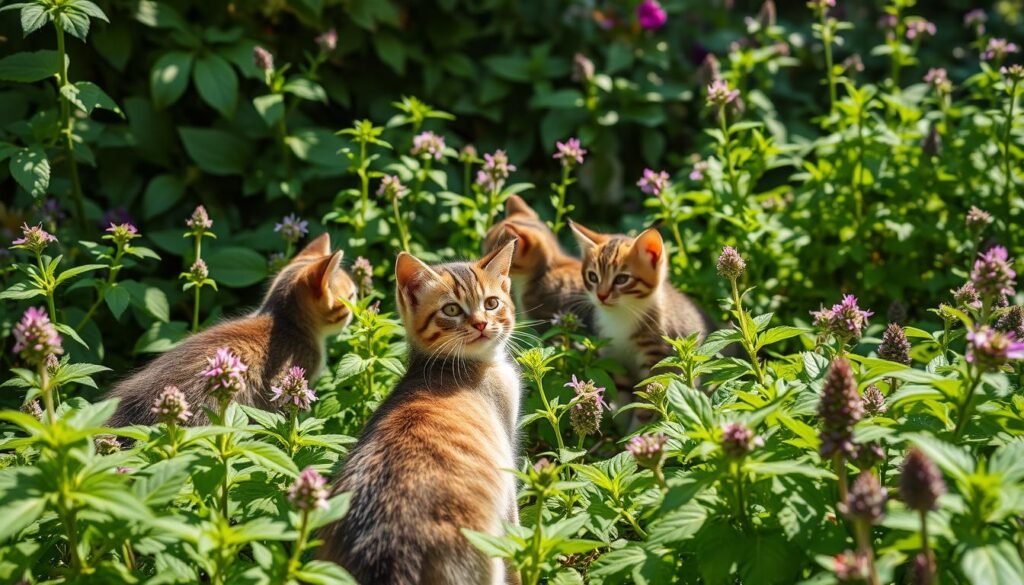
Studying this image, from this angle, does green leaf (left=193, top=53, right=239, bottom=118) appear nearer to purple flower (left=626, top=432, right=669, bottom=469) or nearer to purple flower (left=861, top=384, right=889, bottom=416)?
purple flower (left=626, top=432, right=669, bottom=469)

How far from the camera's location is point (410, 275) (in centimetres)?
364

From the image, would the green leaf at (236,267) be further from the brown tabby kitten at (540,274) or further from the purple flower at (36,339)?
the purple flower at (36,339)

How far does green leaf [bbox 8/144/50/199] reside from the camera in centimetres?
415

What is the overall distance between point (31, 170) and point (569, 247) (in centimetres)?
314

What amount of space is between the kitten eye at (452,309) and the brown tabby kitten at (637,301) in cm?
118

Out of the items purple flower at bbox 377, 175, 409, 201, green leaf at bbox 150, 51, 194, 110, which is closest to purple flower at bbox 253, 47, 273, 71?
green leaf at bbox 150, 51, 194, 110

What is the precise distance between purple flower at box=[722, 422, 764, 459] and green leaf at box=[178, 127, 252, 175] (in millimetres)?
3969

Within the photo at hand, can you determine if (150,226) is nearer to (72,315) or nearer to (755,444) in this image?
(72,315)

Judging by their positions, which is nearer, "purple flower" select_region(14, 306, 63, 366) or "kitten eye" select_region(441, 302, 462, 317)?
"purple flower" select_region(14, 306, 63, 366)

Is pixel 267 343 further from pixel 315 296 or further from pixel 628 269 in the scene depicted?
pixel 628 269

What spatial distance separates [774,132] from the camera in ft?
20.6

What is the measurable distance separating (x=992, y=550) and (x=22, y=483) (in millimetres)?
2273

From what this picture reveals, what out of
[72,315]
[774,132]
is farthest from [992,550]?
[774,132]

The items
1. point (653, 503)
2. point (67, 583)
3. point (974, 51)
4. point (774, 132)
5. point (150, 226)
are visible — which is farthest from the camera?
point (974, 51)
